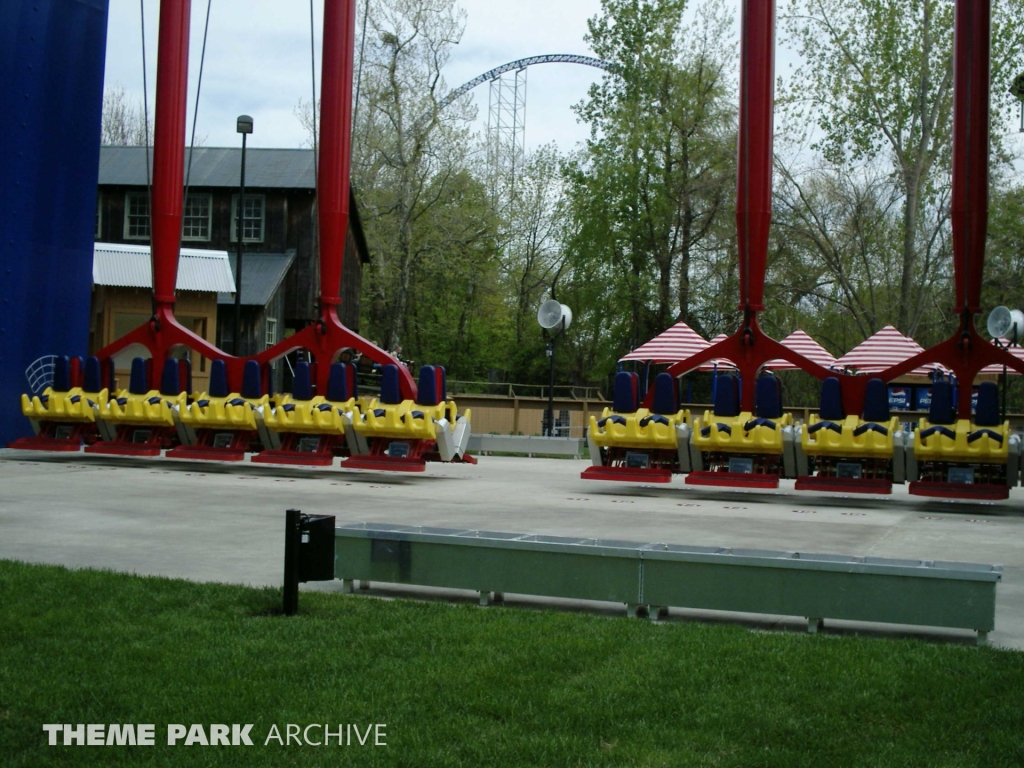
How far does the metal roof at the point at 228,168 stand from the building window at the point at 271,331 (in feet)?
13.9

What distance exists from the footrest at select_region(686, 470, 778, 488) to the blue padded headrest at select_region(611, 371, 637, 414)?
4.43 ft

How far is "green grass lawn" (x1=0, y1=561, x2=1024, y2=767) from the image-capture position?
4426mm

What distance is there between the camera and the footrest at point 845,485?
1534 centimetres

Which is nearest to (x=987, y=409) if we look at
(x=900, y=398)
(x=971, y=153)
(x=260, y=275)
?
(x=971, y=153)

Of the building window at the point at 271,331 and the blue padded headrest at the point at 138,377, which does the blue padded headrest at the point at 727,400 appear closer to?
the blue padded headrest at the point at 138,377

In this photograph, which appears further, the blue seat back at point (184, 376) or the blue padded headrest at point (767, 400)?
the blue seat back at point (184, 376)

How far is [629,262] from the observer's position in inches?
1804

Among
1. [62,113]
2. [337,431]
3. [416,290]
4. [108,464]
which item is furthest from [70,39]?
[416,290]

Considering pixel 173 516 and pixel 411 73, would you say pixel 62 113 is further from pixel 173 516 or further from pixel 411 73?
pixel 411 73

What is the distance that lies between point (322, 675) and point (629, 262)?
41336 mm

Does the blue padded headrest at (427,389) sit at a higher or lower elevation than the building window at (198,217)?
lower

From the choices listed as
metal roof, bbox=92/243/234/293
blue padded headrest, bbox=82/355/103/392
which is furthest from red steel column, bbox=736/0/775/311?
metal roof, bbox=92/243/234/293

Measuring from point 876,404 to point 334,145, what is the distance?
9.42m

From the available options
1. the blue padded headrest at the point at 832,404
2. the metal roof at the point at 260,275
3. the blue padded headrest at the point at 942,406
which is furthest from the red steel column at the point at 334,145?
the metal roof at the point at 260,275
